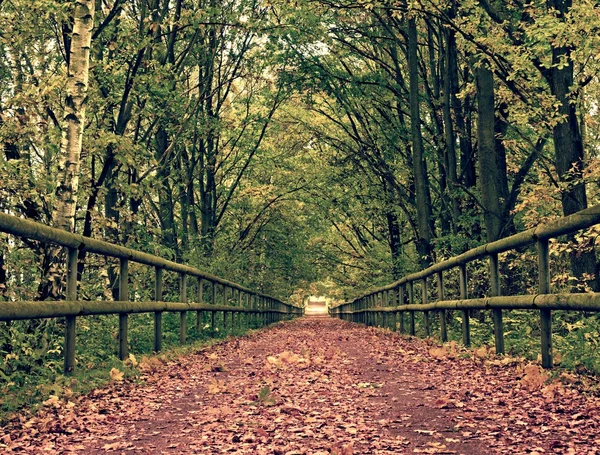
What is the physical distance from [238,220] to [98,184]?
789 inches

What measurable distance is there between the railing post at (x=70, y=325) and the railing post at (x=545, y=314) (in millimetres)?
4338

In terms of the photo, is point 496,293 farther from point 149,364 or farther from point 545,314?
point 149,364

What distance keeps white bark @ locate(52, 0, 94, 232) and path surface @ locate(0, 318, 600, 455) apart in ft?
7.19

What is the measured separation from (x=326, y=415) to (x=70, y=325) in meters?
2.60

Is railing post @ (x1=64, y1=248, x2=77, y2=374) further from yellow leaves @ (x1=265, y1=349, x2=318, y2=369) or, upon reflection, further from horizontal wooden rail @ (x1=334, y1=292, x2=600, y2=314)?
horizontal wooden rail @ (x1=334, y1=292, x2=600, y2=314)

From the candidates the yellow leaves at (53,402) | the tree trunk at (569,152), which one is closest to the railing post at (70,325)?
the yellow leaves at (53,402)

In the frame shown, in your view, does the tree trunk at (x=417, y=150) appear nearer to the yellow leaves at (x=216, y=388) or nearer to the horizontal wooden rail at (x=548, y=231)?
the horizontal wooden rail at (x=548, y=231)

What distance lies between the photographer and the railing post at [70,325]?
614 centimetres

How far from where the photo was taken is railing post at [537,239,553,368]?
6.42 meters

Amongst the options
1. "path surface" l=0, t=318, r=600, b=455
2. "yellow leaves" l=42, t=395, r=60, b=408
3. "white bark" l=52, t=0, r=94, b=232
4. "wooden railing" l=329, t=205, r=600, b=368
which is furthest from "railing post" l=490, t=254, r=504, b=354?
"white bark" l=52, t=0, r=94, b=232

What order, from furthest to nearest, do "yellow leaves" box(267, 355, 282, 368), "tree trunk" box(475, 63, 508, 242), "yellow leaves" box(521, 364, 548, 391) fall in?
"tree trunk" box(475, 63, 508, 242), "yellow leaves" box(267, 355, 282, 368), "yellow leaves" box(521, 364, 548, 391)

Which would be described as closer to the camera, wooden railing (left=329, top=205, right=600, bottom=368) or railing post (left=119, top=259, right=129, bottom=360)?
wooden railing (left=329, top=205, right=600, bottom=368)

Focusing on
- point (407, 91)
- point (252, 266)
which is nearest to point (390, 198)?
point (407, 91)

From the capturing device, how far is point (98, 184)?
1034 cm
